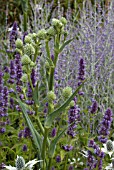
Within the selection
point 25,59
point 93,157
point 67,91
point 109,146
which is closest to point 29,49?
point 25,59

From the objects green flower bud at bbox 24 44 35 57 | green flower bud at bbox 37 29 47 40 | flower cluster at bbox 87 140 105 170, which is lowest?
flower cluster at bbox 87 140 105 170

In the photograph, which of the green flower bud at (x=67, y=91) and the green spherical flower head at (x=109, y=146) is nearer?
the green flower bud at (x=67, y=91)

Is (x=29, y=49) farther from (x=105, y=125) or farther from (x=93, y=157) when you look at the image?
(x=93, y=157)

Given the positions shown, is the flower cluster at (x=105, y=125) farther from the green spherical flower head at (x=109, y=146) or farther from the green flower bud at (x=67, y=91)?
the green flower bud at (x=67, y=91)

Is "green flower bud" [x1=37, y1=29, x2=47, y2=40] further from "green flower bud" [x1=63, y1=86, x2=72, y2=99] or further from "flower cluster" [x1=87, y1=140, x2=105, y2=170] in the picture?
"flower cluster" [x1=87, y1=140, x2=105, y2=170]

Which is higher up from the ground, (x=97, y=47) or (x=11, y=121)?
(x=97, y=47)

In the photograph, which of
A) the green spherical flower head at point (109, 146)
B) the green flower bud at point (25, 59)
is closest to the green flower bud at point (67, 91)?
the green flower bud at point (25, 59)

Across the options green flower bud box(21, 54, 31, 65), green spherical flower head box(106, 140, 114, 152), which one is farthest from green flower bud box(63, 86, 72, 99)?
green spherical flower head box(106, 140, 114, 152)

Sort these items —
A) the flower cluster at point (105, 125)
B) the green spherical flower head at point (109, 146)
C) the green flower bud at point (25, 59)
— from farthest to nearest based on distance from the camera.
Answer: the flower cluster at point (105, 125) → the green spherical flower head at point (109, 146) → the green flower bud at point (25, 59)

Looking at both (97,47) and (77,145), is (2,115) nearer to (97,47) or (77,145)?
(77,145)

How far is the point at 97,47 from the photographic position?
391 centimetres

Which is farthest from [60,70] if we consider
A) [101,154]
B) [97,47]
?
[101,154]

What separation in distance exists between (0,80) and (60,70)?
930 mm

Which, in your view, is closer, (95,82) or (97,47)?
(95,82)
